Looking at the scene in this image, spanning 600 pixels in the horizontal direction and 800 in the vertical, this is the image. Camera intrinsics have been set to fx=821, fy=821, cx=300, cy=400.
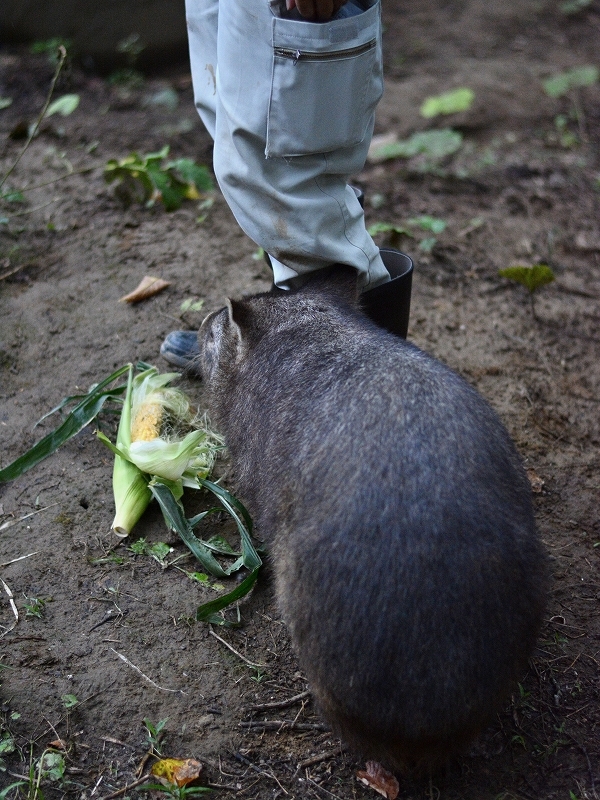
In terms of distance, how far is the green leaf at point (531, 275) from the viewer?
15.0 feet

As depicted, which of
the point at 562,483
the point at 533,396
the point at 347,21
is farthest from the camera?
the point at 533,396

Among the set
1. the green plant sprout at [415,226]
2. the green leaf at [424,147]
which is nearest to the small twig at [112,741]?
the green plant sprout at [415,226]

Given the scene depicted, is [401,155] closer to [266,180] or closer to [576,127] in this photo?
[576,127]

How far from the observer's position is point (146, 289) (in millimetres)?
4633

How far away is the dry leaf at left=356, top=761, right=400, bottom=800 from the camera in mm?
2586

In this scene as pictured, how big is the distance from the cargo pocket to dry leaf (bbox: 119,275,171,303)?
1.61 metres

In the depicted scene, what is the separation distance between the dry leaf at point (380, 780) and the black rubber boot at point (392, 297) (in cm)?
190

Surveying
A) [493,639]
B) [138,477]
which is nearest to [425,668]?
[493,639]

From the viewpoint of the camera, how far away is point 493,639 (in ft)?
7.46

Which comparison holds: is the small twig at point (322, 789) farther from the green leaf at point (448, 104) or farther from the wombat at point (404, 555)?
the green leaf at point (448, 104)

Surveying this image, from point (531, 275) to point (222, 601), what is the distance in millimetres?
2684

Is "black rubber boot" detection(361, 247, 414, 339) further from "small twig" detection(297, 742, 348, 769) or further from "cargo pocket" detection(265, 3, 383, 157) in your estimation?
"small twig" detection(297, 742, 348, 769)

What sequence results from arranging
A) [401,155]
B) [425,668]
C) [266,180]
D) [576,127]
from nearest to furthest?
[425,668]
[266,180]
[401,155]
[576,127]

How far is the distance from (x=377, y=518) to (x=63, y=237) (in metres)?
3.63
